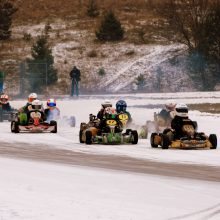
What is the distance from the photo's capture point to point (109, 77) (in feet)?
209

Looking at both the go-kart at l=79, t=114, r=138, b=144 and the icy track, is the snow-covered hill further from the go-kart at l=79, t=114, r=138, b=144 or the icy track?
the go-kart at l=79, t=114, r=138, b=144

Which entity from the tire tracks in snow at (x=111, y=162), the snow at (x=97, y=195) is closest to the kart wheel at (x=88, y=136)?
the tire tracks in snow at (x=111, y=162)

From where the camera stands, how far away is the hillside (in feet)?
201

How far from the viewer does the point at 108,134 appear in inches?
878

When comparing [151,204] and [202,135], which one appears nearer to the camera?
[151,204]

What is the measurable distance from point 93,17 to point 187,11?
19.1 metres

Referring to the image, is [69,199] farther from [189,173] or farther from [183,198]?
[189,173]

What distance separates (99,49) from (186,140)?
162 feet

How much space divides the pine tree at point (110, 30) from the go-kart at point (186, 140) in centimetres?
5007

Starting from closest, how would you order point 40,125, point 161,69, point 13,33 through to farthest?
point 40,125 → point 161,69 → point 13,33

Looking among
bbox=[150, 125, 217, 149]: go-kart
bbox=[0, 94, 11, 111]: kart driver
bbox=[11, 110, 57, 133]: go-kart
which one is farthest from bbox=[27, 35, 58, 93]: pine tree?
bbox=[150, 125, 217, 149]: go-kart

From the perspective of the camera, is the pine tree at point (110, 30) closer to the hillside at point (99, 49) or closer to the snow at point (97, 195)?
the hillside at point (99, 49)

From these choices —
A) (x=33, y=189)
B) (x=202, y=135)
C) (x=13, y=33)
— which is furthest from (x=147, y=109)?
(x=13, y=33)

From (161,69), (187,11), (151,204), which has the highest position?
(187,11)
